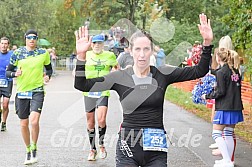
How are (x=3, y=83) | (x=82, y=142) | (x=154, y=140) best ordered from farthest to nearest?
1. (x=3, y=83)
2. (x=82, y=142)
3. (x=154, y=140)

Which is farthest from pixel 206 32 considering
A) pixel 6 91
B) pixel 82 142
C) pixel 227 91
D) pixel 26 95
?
pixel 6 91

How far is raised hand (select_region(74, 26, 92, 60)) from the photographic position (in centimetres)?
517

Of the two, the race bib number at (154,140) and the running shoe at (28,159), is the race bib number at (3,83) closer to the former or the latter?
the running shoe at (28,159)

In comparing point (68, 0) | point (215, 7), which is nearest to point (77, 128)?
point (68, 0)

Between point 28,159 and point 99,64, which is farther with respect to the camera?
point 99,64

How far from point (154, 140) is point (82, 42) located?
112 centimetres

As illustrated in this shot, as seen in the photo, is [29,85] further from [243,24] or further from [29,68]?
[243,24]

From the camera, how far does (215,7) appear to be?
44.0m

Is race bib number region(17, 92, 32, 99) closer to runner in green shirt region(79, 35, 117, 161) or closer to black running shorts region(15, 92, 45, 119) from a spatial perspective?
black running shorts region(15, 92, 45, 119)

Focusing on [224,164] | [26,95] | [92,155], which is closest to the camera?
[224,164]

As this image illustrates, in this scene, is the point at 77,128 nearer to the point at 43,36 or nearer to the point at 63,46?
the point at 43,36

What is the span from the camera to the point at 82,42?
5.18 meters

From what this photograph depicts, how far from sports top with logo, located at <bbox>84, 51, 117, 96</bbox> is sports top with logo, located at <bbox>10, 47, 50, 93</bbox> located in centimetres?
80

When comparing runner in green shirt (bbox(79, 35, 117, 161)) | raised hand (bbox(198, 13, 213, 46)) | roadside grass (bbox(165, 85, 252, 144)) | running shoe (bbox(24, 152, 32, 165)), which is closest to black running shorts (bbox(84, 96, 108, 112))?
runner in green shirt (bbox(79, 35, 117, 161))
